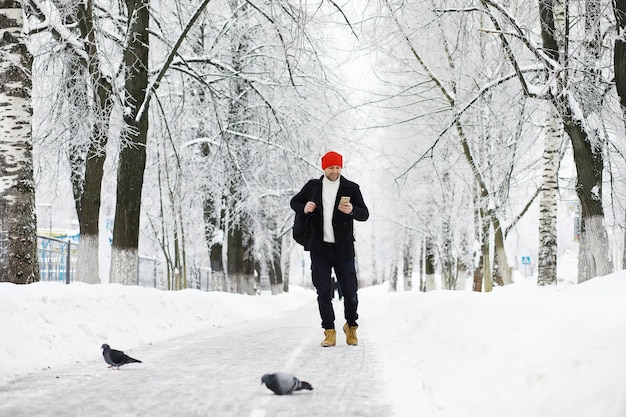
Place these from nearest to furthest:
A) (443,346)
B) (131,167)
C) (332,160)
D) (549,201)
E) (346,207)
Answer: (443,346) < (346,207) < (332,160) < (131,167) < (549,201)

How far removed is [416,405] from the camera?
4.39 metres

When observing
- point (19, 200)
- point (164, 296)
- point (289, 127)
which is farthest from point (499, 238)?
point (19, 200)

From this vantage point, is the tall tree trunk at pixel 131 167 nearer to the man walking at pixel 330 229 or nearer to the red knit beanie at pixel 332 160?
the man walking at pixel 330 229

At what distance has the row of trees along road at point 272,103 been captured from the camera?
32.3 ft

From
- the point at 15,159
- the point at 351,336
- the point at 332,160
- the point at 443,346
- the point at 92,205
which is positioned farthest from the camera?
the point at 92,205

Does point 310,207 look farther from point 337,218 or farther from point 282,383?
point 282,383

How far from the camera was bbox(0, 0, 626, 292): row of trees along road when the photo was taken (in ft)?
32.3

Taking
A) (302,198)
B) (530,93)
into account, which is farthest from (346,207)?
(530,93)

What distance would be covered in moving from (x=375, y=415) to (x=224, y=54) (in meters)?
15.9

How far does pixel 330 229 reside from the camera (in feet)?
25.2

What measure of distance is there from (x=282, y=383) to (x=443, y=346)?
8.17ft

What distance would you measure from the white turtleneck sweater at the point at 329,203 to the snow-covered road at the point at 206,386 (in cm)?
129

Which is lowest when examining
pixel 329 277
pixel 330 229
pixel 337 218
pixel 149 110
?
pixel 329 277

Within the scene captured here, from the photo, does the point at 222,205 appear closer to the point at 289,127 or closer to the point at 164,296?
the point at 289,127
